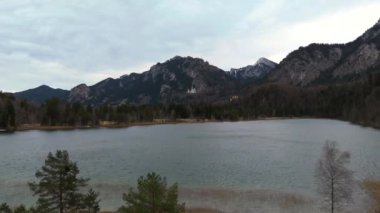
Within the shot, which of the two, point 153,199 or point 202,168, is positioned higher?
point 153,199

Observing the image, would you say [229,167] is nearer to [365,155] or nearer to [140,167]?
[140,167]

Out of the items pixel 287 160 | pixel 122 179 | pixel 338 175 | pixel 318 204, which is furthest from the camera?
pixel 287 160

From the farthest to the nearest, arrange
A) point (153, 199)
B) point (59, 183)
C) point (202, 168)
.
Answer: point (202, 168) → point (59, 183) → point (153, 199)

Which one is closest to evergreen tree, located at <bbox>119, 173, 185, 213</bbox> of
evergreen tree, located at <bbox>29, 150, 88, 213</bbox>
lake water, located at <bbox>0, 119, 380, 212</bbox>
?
evergreen tree, located at <bbox>29, 150, 88, 213</bbox>

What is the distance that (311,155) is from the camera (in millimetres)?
94375

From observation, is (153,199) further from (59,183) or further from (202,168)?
(202,168)

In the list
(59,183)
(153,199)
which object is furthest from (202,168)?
(153,199)

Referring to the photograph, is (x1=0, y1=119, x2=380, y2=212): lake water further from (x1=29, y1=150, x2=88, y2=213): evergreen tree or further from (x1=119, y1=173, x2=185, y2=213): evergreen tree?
(x1=119, y1=173, x2=185, y2=213): evergreen tree

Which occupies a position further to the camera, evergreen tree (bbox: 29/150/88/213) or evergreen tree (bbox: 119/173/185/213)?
evergreen tree (bbox: 29/150/88/213)

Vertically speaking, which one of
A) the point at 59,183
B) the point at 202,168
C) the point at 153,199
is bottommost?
the point at 202,168

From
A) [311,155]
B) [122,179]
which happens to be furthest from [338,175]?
[311,155]

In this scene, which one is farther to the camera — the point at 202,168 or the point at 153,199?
the point at 202,168

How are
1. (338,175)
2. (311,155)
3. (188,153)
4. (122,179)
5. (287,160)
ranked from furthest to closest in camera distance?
(188,153)
(311,155)
(287,160)
(122,179)
(338,175)

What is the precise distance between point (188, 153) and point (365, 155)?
4204 cm
